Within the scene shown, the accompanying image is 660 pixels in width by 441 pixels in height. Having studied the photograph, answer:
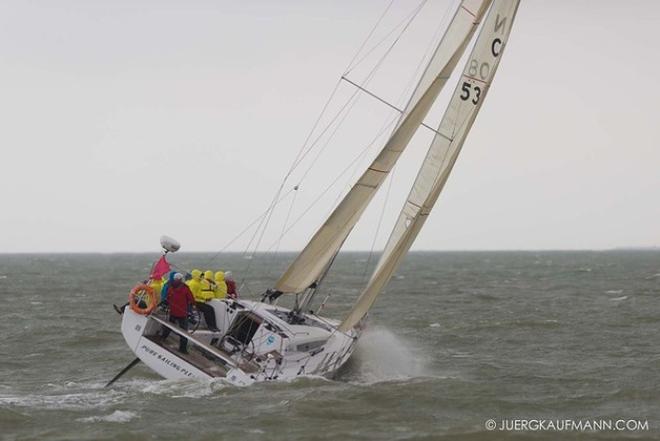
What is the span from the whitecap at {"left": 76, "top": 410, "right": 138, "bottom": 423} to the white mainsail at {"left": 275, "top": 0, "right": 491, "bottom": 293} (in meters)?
4.16

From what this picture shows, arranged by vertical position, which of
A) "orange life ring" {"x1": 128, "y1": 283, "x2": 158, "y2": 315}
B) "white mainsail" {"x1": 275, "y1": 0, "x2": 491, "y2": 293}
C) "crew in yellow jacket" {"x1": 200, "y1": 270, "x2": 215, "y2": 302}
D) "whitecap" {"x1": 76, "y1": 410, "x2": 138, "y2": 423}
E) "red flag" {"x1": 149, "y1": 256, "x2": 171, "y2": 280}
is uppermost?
"white mainsail" {"x1": 275, "y1": 0, "x2": 491, "y2": 293}

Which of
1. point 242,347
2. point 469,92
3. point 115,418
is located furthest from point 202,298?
point 469,92

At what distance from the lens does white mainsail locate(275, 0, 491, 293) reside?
18875 millimetres

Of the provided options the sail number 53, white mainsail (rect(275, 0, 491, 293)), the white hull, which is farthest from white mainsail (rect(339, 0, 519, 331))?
the white hull

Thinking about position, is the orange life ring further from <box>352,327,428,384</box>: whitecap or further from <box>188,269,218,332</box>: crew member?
<box>352,327,428,384</box>: whitecap

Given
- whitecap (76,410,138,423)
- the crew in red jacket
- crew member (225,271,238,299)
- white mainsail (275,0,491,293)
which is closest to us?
whitecap (76,410,138,423)

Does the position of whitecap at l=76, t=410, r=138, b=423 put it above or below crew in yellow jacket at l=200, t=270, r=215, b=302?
below

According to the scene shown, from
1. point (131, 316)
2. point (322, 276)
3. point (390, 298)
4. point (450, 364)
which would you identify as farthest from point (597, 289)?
point (131, 316)

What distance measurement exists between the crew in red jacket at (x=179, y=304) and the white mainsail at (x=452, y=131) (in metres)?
3.10

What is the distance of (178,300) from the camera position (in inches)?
719

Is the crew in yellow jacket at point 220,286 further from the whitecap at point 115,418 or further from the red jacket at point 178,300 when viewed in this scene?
the whitecap at point 115,418

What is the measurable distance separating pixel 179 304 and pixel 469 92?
22.8 ft

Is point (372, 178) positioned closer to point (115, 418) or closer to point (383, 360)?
point (383, 360)

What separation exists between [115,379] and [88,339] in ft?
27.6
